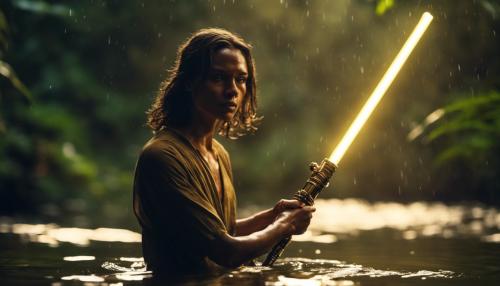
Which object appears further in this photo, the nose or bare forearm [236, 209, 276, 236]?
bare forearm [236, 209, 276, 236]

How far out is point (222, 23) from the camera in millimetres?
24234

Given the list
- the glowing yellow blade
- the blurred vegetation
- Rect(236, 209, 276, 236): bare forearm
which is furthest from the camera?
the blurred vegetation

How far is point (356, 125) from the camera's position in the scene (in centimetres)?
458

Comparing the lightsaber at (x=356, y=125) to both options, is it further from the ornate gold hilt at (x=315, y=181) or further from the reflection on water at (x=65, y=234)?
the reflection on water at (x=65, y=234)

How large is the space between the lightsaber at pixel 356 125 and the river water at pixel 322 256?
0.52 m

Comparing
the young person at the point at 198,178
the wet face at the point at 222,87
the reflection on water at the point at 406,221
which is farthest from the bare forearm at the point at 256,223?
the reflection on water at the point at 406,221

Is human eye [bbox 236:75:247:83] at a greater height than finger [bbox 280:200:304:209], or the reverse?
human eye [bbox 236:75:247:83]

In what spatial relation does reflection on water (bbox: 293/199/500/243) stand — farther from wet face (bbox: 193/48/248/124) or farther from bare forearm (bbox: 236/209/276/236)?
wet face (bbox: 193/48/248/124)

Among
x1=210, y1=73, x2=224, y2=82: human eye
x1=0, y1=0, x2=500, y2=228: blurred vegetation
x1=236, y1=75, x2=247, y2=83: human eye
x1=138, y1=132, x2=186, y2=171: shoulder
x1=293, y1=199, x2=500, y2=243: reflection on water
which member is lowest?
x1=138, y1=132, x2=186, y2=171: shoulder

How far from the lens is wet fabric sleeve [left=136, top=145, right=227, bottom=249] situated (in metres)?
4.48

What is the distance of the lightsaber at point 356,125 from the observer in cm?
459

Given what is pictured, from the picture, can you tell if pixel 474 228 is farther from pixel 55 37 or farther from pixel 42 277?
pixel 55 37

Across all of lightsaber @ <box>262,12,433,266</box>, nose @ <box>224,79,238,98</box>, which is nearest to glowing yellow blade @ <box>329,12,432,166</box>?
lightsaber @ <box>262,12,433,266</box>

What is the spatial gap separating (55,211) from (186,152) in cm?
872
